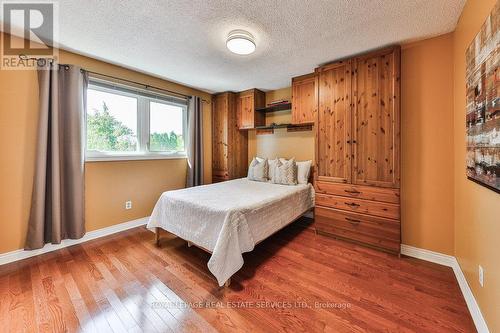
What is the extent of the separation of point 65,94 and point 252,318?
3.12 meters

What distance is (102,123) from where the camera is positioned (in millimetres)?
2877

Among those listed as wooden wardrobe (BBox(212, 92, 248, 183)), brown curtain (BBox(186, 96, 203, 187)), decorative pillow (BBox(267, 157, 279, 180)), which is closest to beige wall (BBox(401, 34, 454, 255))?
decorative pillow (BBox(267, 157, 279, 180))

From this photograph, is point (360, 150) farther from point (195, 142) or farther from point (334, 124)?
point (195, 142)

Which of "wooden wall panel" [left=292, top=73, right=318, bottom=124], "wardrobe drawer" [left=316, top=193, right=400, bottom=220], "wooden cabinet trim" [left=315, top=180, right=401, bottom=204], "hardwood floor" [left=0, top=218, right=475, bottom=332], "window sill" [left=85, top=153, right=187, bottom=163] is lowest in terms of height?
"hardwood floor" [left=0, top=218, right=475, bottom=332]

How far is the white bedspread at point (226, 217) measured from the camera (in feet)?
5.89

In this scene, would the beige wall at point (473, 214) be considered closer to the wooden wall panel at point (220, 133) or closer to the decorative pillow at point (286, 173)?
the decorative pillow at point (286, 173)

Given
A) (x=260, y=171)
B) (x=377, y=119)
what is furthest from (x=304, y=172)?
(x=377, y=119)

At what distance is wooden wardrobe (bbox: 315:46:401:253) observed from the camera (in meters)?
2.28

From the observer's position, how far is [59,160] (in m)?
2.40

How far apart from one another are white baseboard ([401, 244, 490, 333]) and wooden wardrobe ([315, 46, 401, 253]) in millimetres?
201

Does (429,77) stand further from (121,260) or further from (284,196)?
(121,260)

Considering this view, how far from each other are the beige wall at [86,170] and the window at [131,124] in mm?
172

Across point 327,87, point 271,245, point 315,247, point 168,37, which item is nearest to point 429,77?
point 327,87

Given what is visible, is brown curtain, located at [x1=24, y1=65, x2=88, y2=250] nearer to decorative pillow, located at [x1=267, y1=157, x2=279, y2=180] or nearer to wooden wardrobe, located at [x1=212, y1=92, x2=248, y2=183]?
wooden wardrobe, located at [x1=212, y1=92, x2=248, y2=183]
